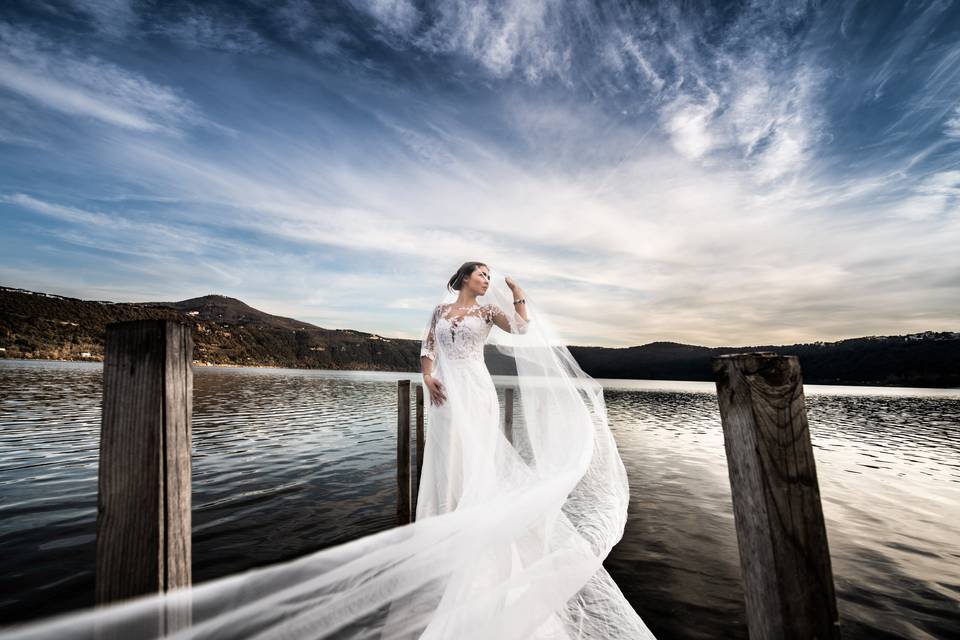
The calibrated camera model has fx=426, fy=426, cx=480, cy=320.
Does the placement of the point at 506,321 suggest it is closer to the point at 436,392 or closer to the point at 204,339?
the point at 436,392

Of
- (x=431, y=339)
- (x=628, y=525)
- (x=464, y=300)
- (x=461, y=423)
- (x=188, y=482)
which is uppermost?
(x=464, y=300)

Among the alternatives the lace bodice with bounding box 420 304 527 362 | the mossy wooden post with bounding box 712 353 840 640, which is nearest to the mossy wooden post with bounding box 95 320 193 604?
the mossy wooden post with bounding box 712 353 840 640

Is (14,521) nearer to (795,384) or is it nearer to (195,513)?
(195,513)

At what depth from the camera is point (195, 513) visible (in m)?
7.64

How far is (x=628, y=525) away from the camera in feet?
26.6

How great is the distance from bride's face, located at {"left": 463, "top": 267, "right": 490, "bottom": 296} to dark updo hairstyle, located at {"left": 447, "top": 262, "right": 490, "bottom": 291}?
0.16ft

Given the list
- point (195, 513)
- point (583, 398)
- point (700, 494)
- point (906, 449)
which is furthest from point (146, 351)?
point (906, 449)

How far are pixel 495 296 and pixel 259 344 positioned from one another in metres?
146

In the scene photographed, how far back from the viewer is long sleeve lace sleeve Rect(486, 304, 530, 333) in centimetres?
527

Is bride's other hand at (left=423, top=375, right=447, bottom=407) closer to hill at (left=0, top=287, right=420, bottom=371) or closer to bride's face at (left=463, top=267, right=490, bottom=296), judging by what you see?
bride's face at (left=463, top=267, right=490, bottom=296)

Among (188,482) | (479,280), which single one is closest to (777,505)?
(188,482)

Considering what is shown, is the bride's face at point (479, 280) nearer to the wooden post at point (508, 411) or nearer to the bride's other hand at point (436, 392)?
the bride's other hand at point (436, 392)

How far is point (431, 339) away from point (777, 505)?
13.5ft

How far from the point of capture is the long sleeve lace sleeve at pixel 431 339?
210 inches
